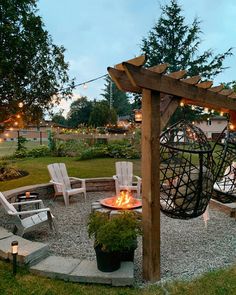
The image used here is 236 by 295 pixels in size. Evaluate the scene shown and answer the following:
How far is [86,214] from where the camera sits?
18.0ft

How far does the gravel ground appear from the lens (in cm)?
341

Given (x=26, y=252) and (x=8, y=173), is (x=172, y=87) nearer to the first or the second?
(x=26, y=252)

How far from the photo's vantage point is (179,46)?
22.6 meters

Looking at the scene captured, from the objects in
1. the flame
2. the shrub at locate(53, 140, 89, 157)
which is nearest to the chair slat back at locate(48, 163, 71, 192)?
the flame

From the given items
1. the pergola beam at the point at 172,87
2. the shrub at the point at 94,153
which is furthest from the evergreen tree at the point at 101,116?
the pergola beam at the point at 172,87

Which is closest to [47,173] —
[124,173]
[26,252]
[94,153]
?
[124,173]

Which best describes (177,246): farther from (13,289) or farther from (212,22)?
(212,22)

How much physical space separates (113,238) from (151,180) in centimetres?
69

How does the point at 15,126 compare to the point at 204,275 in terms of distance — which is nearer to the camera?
the point at 204,275

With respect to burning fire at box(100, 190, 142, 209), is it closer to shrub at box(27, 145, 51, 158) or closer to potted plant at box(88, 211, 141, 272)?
potted plant at box(88, 211, 141, 272)

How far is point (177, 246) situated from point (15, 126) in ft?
22.9

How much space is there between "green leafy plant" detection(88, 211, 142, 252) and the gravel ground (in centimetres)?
49

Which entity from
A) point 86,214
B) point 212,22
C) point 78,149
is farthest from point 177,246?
point 212,22

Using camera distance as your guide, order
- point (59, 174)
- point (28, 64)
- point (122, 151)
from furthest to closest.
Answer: point (122, 151), point (28, 64), point (59, 174)
